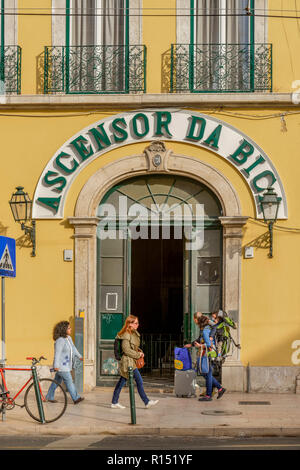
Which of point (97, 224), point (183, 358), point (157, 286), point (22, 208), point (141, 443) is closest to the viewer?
point (141, 443)

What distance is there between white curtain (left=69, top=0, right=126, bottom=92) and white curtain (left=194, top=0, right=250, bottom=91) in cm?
155

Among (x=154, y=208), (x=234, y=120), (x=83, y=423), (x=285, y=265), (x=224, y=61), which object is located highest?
(x=224, y=61)

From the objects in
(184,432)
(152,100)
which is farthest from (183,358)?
(152,100)

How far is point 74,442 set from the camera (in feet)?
44.0

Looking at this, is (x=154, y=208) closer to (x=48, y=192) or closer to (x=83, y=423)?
(x=48, y=192)

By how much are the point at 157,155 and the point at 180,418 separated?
5.75 meters

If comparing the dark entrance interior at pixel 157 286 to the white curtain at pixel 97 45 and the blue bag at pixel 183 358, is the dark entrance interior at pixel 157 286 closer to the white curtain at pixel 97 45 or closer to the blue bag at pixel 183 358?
the white curtain at pixel 97 45

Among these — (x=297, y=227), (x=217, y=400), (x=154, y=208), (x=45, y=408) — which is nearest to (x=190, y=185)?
(x=154, y=208)

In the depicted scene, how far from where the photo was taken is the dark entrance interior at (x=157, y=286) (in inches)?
936

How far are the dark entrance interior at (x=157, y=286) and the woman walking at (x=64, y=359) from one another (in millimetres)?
6339

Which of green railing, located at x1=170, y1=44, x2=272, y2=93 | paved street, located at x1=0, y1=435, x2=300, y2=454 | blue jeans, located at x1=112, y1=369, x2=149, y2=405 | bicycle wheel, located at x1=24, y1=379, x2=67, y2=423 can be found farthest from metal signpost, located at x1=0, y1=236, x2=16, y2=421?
green railing, located at x1=170, y1=44, x2=272, y2=93

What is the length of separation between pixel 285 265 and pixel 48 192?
494cm

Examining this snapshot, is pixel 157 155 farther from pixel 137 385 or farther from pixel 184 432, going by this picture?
pixel 184 432

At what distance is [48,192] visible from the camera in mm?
18562
